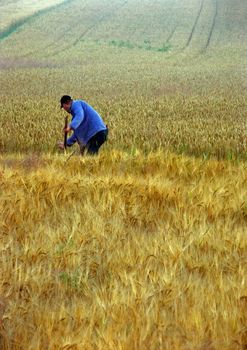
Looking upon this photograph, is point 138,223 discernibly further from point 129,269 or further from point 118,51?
point 118,51

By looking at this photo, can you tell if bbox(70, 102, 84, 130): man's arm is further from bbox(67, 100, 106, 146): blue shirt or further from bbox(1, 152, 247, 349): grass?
bbox(1, 152, 247, 349): grass

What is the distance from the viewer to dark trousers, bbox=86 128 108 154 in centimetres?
751

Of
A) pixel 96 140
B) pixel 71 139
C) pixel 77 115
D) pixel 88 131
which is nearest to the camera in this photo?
pixel 77 115

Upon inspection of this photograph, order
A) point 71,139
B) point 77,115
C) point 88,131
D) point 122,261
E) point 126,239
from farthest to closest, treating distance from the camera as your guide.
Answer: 1. point 88,131
2. point 71,139
3. point 77,115
4. point 126,239
5. point 122,261

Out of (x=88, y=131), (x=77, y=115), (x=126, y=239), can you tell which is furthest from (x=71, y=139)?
(x=126, y=239)

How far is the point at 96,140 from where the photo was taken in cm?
755

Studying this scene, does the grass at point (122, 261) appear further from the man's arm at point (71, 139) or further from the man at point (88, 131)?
the man at point (88, 131)

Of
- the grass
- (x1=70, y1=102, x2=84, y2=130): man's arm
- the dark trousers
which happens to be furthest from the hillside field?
the dark trousers

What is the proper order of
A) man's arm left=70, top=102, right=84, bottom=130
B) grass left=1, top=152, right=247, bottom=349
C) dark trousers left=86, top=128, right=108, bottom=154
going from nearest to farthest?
1. grass left=1, top=152, right=247, bottom=349
2. man's arm left=70, top=102, right=84, bottom=130
3. dark trousers left=86, top=128, right=108, bottom=154

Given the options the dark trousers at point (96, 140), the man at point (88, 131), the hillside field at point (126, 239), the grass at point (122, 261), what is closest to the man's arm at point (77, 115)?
the man at point (88, 131)

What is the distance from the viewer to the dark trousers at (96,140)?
751 centimetres

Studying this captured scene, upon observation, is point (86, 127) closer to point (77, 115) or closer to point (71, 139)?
point (71, 139)

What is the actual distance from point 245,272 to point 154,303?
26.2 inches

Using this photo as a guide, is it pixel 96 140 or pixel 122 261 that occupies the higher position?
pixel 122 261
